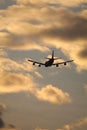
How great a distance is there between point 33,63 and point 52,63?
11.8 meters

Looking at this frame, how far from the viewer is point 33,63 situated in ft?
575

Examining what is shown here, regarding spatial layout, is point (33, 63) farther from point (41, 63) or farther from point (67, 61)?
point (67, 61)

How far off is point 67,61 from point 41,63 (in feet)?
55.1

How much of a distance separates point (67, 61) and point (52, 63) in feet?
37.0

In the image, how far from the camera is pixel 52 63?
576 feet

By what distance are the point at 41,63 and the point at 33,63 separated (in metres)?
5.01

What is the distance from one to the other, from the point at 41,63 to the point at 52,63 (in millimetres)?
6907

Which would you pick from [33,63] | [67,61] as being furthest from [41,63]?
[67,61]

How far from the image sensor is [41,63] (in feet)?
573

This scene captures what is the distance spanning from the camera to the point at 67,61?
169 meters

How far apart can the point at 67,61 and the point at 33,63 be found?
21659mm
